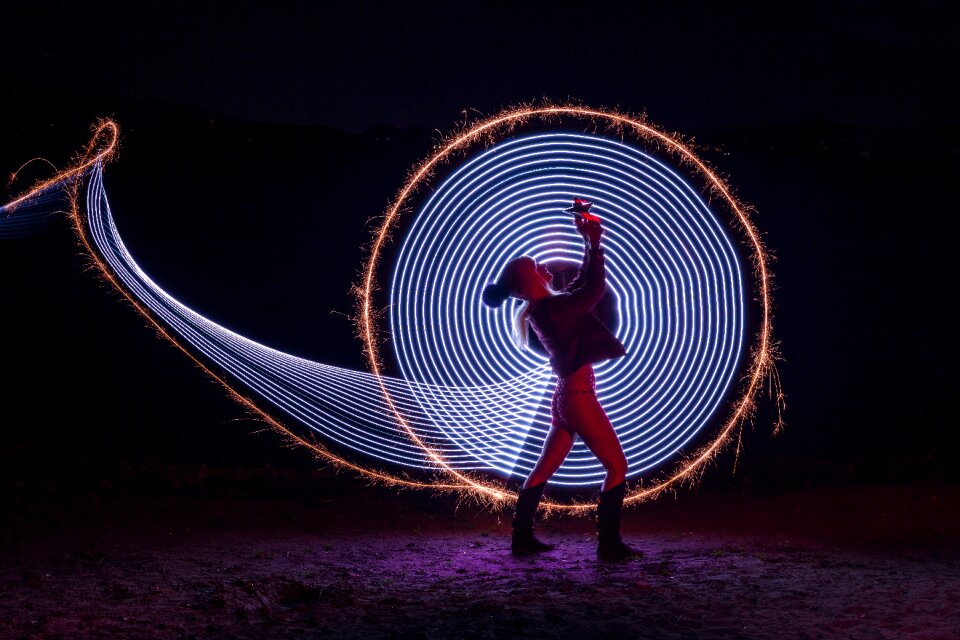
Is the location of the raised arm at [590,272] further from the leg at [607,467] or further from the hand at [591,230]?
the leg at [607,467]

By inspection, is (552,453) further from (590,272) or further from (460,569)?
(590,272)

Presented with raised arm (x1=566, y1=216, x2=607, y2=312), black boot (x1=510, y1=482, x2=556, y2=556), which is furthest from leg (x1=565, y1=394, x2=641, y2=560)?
raised arm (x1=566, y1=216, x2=607, y2=312)

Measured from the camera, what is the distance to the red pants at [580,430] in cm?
611

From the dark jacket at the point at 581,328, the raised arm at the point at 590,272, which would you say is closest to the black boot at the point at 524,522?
the dark jacket at the point at 581,328

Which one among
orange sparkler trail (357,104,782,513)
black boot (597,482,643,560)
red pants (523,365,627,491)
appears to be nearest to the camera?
black boot (597,482,643,560)

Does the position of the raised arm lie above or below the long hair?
above

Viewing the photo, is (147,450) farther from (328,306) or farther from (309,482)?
(328,306)

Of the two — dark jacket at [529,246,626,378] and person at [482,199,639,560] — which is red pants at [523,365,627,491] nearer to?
person at [482,199,639,560]

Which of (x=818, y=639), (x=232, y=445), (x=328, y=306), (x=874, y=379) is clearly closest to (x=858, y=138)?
(x=874, y=379)

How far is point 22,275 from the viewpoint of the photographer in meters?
12.6

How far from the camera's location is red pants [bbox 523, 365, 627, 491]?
611 centimetres

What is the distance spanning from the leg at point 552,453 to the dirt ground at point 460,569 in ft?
1.87

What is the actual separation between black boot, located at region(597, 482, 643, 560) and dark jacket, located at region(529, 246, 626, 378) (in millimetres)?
895

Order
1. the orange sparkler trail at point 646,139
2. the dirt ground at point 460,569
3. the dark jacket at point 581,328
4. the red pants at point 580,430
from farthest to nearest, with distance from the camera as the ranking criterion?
the orange sparkler trail at point 646,139
the dark jacket at point 581,328
the red pants at point 580,430
the dirt ground at point 460,569
